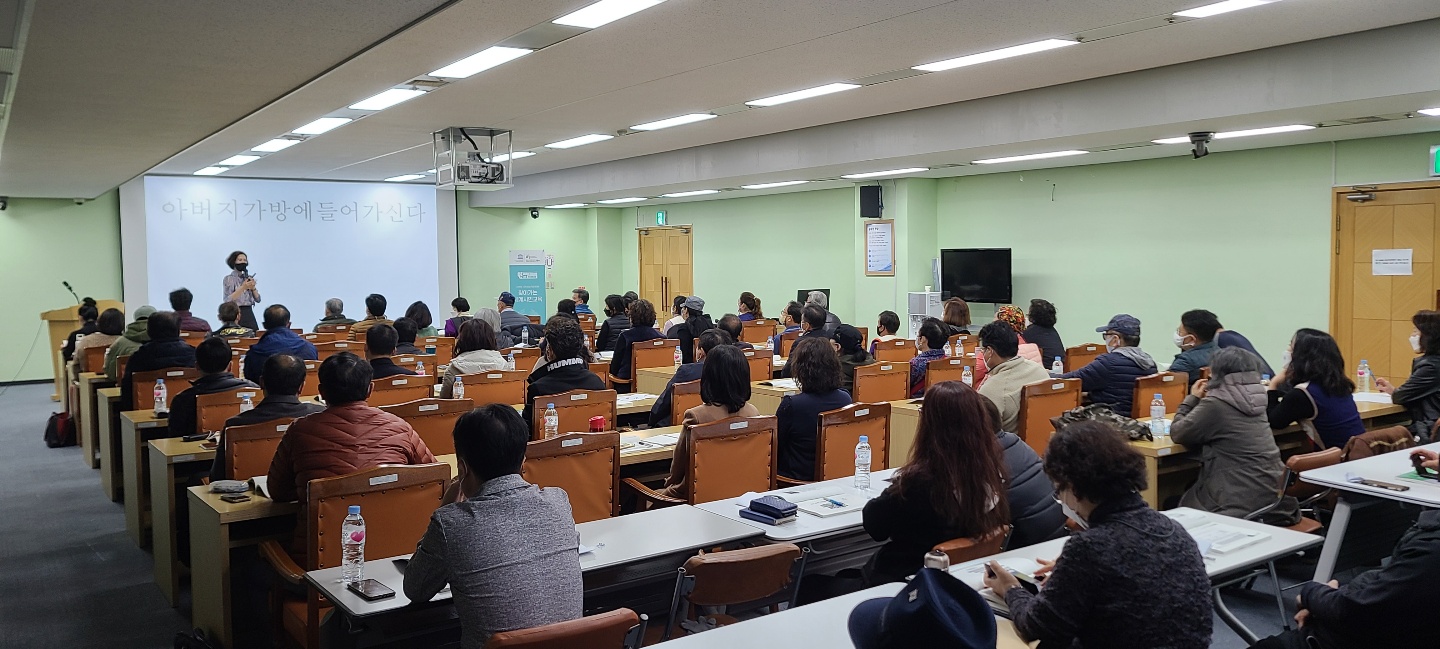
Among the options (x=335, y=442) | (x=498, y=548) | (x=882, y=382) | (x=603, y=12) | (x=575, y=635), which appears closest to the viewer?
(x=575, y=635)

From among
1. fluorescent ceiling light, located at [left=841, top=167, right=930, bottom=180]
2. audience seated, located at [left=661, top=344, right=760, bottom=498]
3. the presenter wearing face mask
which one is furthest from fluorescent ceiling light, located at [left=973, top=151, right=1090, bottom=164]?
the presenter wearing face mask

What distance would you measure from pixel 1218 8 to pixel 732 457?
3.49 meters

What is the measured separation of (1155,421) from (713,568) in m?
3.76

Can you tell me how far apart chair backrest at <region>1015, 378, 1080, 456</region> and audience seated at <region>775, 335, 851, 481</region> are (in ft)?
4.29

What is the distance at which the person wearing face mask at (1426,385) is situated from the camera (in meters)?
5.59

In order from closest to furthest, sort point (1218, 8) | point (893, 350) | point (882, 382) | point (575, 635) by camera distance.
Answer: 1. point (575, 635)
2. point (1218, 8)
3. point (882, 382)
4. point (893, 350)

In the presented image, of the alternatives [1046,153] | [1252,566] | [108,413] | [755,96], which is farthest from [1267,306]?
[108,413]

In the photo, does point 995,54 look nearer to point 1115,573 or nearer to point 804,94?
point 804,94

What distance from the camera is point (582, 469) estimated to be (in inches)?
164

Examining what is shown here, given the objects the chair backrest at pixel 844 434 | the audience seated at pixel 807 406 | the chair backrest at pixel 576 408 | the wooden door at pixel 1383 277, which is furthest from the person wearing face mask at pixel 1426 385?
the chair backrest at pixel 576 408

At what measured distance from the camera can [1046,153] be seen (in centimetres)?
962

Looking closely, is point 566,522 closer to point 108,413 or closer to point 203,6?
point 203,6

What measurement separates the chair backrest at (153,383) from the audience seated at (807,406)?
4.18m

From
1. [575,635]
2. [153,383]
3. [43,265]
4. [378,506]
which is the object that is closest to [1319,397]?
[575,635]
